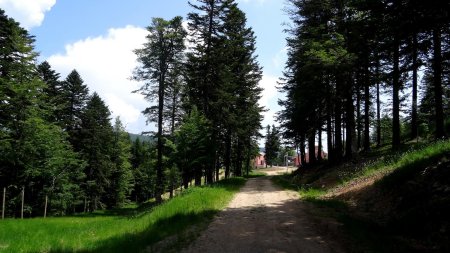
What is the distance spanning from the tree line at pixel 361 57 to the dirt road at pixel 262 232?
5704mm

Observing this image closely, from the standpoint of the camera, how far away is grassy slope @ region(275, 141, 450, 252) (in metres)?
9.05

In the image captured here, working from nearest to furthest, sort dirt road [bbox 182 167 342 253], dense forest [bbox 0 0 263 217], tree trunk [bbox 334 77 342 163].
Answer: dirt road [bbox 182 167 342 253], tree trunk [bbox 334 77 342 163], dense forest [bbox 0 0 263 217]

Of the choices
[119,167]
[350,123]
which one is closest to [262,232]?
[350,123]

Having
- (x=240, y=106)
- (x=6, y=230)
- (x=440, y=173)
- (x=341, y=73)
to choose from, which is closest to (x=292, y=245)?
(x=440, y=173)

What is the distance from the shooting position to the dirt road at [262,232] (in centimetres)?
915

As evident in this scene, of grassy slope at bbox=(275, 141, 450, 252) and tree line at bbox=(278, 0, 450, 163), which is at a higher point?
tree line at bbox=(278, 0, 450, 163)

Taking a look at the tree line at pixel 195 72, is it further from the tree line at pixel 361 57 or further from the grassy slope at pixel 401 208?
the grassy slope at pixel 401 208

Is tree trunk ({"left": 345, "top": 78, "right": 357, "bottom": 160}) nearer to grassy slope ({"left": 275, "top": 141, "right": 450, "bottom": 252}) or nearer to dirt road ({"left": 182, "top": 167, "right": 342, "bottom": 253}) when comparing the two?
grassy slope ({"left": 275, "top": 141, "right": 450, "bottom": 252})

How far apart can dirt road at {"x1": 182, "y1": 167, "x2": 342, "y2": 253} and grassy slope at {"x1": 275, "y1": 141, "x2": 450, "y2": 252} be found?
0.88 meters

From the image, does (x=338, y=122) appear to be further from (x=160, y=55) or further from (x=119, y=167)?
(x=119, y=167)

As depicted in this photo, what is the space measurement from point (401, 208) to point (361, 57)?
4.92 metres

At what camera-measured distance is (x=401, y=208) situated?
37.8ft

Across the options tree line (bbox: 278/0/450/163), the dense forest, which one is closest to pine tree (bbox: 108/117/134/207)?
the dense forest

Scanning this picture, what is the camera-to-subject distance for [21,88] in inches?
1296
